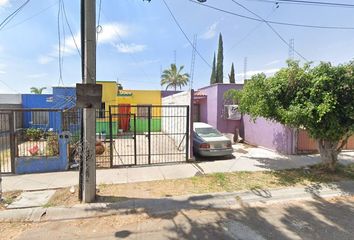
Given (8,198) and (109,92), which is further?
(109,92)

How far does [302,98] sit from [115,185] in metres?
5.83

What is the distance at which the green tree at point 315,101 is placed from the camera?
632 centimetres

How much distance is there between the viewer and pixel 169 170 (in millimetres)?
7711

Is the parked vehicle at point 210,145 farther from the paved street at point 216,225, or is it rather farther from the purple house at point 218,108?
the purple house at point 218,108

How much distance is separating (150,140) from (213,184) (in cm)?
413

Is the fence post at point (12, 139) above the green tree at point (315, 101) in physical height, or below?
below

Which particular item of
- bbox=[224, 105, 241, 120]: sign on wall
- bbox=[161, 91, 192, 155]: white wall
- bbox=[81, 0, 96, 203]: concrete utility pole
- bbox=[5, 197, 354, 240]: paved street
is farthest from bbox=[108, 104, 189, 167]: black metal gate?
bbox=[5, 197, 354, 240]: paved street

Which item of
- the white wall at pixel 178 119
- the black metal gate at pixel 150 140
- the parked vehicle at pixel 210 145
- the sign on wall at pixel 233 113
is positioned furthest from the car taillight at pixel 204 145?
the sign on wall at pixel 233 113

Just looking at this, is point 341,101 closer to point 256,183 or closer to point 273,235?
point 256,183

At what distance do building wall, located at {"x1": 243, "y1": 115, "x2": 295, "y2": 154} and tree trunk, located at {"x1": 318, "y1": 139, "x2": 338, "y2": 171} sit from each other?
2.34 meters

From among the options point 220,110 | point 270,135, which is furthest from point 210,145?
point 220,110

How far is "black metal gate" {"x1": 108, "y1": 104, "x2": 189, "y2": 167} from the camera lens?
27.8ft

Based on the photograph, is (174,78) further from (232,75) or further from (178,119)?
(178,119)

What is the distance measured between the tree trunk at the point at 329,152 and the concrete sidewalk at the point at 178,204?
1099 millimetres
